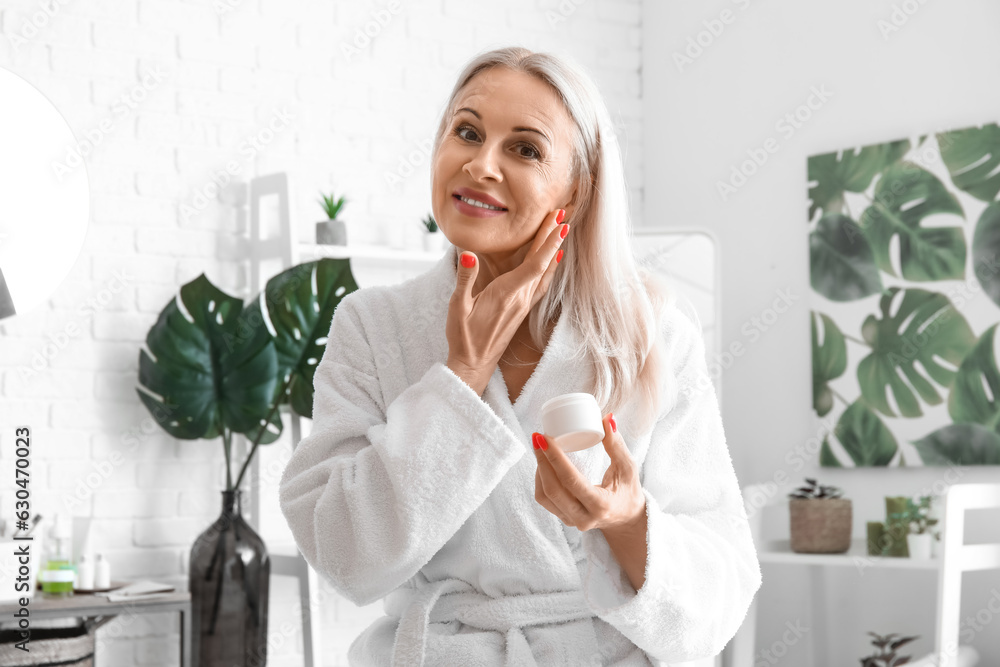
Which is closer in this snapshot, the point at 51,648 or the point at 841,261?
the point at 51,648

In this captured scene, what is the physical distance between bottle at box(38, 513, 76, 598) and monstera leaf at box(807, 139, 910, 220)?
248 cm

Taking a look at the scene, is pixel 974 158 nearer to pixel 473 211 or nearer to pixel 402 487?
pixel 473 211

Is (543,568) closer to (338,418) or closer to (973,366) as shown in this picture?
(338,418)

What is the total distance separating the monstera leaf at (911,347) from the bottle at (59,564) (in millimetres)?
2366

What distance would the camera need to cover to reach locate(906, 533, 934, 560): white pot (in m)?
2.89

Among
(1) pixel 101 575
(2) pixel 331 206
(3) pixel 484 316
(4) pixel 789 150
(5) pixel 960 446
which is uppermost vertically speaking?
(4) pixel 789 150

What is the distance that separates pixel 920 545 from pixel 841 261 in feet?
3.35

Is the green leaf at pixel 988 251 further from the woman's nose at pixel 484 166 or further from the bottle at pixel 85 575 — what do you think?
the bottle at pixel 85 575

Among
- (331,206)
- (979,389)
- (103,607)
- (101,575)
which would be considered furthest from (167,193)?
(979,389)

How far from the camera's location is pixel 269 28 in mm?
3416

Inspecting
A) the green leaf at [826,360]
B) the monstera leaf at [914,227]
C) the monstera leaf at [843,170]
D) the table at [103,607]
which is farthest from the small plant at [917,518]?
the table at [103,607]

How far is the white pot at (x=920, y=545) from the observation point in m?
2.89

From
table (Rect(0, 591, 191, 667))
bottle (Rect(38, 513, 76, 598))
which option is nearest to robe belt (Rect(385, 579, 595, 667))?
table (Rect(0, 591, 191, 667))

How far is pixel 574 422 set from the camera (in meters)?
1.00
